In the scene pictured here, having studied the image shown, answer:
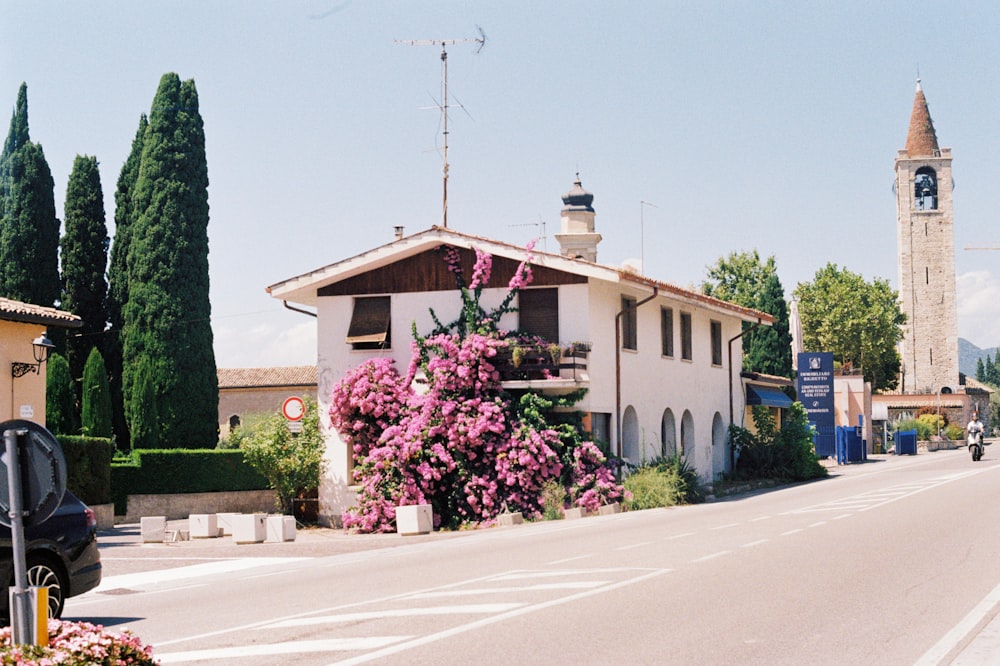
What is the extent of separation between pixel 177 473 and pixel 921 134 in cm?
10047

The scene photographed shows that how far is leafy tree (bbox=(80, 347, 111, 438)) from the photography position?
35688 mm

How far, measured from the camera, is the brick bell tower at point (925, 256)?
4606 inches

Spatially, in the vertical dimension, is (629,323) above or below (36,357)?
above

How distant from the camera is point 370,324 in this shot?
98.8 ft

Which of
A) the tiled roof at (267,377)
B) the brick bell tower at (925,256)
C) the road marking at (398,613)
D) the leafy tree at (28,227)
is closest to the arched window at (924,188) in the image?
the brick bell tower at (925,256)

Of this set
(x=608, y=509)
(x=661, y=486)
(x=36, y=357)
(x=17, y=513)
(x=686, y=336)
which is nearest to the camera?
(x=17, y=513)

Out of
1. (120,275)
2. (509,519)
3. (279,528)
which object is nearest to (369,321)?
(509,519)

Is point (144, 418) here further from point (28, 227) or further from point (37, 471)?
point (37, 471)

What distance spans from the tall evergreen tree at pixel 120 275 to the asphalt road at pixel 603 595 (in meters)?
21.3

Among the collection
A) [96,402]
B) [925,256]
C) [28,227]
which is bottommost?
[96,402]

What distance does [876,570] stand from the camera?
13156mm

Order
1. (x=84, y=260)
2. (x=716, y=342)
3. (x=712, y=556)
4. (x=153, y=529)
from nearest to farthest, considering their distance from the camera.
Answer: (x=712, y=556), (x=153, y=529), (x=716, y=342), (x=84, y=260)

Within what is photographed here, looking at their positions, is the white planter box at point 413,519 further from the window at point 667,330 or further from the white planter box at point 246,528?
the window at point 667,330

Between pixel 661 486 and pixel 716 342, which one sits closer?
pixel 661 486
